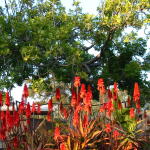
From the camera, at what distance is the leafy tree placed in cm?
2165

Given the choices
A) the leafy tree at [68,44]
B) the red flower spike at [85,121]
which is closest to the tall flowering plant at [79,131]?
the red flower spike at [85,121]

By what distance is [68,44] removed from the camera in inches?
863

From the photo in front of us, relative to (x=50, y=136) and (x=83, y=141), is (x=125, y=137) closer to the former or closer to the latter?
(x=83, y=141)

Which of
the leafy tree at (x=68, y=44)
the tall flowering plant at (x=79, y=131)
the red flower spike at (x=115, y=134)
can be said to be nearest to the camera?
the tall flowering plant at (x=79, y=131)

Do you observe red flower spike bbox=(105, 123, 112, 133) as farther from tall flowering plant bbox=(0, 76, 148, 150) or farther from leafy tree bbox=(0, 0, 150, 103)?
leafy tree bbox=(0, 0, 150, 103)

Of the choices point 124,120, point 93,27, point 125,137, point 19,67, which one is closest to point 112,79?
point 93,27

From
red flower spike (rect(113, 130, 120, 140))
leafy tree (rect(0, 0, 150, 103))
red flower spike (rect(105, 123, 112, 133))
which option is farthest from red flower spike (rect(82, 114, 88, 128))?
leafy tree (rect(0, 0, 150, 103))

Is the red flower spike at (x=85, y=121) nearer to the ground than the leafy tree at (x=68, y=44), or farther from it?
nearer to the ground

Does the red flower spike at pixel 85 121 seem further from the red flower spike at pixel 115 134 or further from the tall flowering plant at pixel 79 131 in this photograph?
the red flower spike at pixel 115 134

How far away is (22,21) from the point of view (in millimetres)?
23922

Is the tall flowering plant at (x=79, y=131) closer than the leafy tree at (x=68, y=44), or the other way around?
the tall flowering plant at (x=79, y=131)

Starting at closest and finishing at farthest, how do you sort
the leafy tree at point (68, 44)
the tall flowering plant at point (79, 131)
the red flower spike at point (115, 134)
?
the tall flowering plant at point (79, 131) → the red flower spike at point (115, 134) → the leafy tree at point (68, 44)

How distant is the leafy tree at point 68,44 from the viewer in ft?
71.0

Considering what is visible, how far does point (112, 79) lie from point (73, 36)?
4.45 metres
